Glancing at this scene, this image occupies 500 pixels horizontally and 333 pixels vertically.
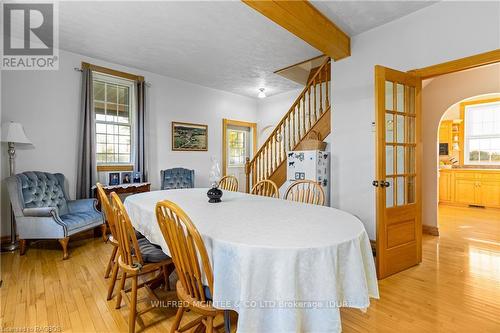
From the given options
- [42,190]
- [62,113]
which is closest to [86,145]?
[62,113]

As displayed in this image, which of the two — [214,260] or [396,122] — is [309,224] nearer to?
[214,260]

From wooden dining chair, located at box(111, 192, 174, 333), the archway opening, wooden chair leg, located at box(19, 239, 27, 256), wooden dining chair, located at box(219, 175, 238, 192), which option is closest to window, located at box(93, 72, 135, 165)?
wooden chair leg, located at box(19, 239, 27, 256)

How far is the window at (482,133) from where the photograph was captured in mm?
5883

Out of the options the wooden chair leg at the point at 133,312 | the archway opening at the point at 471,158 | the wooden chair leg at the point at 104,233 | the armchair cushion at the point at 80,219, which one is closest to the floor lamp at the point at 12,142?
the armchair cushion at the point at 80,219

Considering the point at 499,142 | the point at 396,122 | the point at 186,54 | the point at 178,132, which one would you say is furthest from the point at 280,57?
the point at 499,142

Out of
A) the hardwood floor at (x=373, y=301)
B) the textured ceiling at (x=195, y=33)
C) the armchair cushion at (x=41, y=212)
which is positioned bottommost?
the hardwood floor at (x=373, y=301)

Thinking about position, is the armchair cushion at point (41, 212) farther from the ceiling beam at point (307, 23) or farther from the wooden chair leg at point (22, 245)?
the ceiling beam at point (307, 23)

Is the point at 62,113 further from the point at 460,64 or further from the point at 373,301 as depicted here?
the point at 460,64

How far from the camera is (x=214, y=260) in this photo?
1.20m

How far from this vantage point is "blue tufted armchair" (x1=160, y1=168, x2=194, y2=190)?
4.64 metres

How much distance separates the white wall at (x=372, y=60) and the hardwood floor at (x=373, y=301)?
3.08 feet

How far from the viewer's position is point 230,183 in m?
3.63

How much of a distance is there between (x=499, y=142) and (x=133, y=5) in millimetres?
7952

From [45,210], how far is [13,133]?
3.68ft
